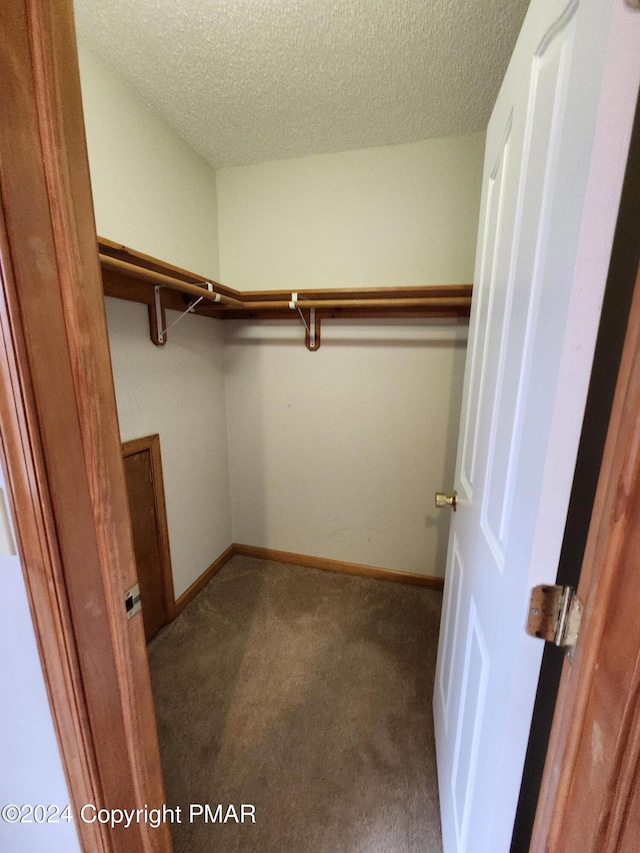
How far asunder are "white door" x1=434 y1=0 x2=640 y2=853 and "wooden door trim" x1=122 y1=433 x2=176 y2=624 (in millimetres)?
1416

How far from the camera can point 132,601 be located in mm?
684

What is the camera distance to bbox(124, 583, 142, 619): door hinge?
2.20 feet

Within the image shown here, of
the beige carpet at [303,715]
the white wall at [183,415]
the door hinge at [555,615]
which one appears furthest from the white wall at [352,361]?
the door hinge at [555,615]

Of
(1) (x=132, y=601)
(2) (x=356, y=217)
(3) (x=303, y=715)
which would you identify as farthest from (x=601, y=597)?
(2) (x=356, y=217)

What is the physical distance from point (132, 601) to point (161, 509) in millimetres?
1171

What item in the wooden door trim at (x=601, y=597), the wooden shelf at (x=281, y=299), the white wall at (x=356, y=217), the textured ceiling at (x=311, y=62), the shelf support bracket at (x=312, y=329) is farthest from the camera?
the shelf support bracket at (x=312, y=329)

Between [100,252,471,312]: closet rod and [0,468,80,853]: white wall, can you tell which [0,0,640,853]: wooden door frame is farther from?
[100,252,471,312]: closet rod

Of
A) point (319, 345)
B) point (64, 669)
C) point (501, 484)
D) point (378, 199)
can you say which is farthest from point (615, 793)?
point (378, 199)

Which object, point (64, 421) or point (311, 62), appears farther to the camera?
point (311, 62)

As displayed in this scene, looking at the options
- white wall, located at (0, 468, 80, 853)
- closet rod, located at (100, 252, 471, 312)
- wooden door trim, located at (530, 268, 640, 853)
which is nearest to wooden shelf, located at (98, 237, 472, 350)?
closet rod, located at (100, 252, 471, 312)

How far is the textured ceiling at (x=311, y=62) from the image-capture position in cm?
109

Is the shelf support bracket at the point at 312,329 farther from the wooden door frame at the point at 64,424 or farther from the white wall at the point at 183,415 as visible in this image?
the wooden door frame at the point at 64,424

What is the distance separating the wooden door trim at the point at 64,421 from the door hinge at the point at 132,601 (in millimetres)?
17

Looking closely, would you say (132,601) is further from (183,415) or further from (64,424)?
(183,415)
